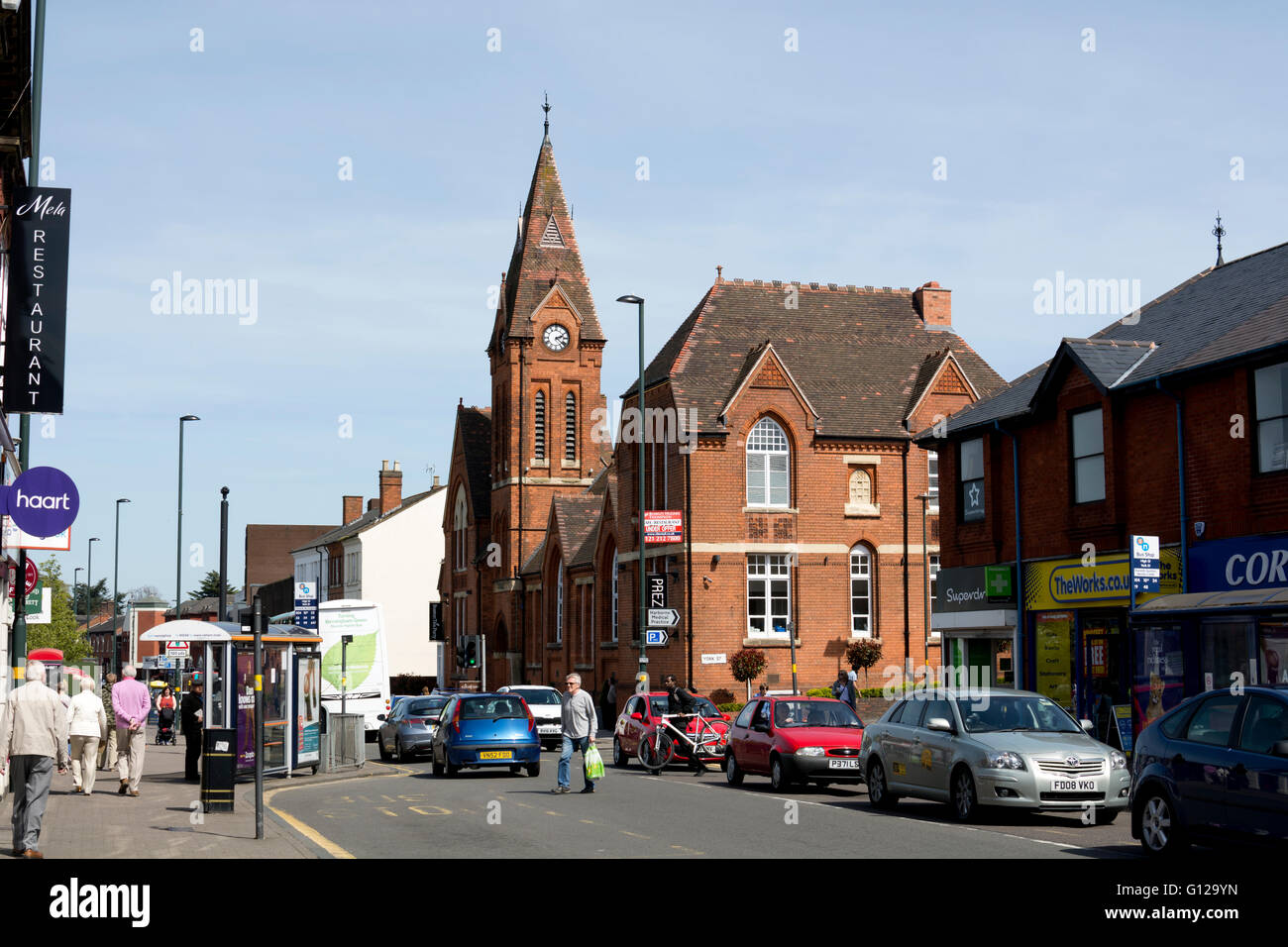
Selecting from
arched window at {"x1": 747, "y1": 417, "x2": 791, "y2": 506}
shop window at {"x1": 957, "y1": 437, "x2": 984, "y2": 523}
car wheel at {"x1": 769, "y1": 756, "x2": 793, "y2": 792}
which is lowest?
car wheel at {"x1": 769, "y1": 756, "x2": 793, "y2": 792}

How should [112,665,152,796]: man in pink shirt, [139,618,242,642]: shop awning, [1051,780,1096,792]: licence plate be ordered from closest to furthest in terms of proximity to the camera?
[1051,780,1096,792]: licence plate
[112,665,152,796]: man in pink shirt
[139,618,242,642]: shop awning

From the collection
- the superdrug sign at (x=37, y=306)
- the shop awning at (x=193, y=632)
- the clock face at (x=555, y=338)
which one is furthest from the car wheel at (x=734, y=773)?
the clock face at (x=555, y=338)

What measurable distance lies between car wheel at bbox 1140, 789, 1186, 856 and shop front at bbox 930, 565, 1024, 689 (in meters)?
16.8

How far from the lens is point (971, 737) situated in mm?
17688

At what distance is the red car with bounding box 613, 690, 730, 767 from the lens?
2917cm

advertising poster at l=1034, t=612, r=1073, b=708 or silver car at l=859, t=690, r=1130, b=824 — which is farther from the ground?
advertising poster at l=1034, t=612, r=1073, b=708

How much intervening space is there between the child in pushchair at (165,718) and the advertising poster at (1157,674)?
25370mm

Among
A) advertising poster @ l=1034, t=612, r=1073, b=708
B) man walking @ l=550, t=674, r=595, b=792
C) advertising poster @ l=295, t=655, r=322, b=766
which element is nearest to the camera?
man walking @ l=550, t=674, r=595, b=792

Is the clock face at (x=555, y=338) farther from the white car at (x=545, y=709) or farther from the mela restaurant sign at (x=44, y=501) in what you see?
the mela restaurant sign at (x=44, y=501)

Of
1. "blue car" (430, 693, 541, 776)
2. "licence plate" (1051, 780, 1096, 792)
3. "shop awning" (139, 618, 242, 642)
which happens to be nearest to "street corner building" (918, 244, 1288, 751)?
"licence plate" (1051, 780, 1096, 792)

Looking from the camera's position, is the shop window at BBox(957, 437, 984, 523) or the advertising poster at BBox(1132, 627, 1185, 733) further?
the shop window at BBox(957, 437, 984, 523)

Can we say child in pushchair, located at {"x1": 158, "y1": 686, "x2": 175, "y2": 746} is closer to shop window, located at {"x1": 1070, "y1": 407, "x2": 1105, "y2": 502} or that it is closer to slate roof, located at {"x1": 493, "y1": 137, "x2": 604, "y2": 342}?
shop window, located at {"x1": 1070, "y1": 407, "x2": 1105, "y2": 502}

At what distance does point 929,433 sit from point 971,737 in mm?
16517

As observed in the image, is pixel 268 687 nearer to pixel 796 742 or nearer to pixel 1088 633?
pixel 796 742
